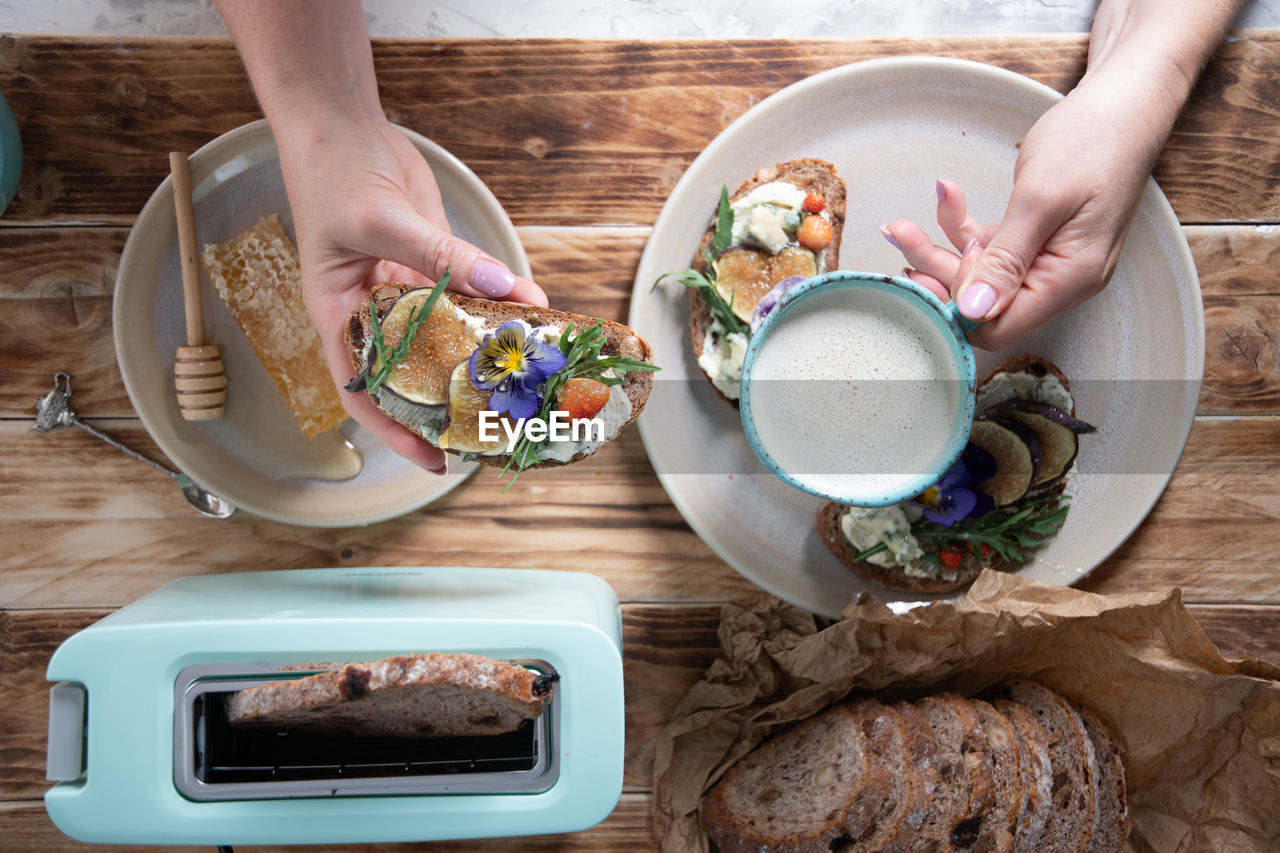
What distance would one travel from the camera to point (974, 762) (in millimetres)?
2035

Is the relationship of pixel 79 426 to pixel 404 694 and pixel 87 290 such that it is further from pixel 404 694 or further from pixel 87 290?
pixel 404 694

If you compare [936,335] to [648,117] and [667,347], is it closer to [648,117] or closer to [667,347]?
[667,347]

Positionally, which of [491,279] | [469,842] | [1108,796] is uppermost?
[491,279]

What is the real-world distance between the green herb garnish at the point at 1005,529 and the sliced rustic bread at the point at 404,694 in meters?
1.05

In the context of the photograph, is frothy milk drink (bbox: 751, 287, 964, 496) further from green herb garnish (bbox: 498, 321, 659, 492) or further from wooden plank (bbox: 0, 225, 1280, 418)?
wooden plank (bbox: 0, 225, 1280, 418)

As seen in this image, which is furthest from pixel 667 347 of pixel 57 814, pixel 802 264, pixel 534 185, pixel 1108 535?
pixel 57 814

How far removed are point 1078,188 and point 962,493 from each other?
81cm

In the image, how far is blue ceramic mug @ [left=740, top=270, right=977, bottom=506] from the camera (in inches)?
73.3

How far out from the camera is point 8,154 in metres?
2.13

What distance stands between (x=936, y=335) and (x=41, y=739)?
8.94ft

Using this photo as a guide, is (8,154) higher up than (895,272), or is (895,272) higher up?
(8,154)

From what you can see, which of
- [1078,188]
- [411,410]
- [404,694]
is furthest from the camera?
[1078,188]

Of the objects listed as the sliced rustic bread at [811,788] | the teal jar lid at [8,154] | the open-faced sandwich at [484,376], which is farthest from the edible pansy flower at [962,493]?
the teal jar lid at [8,154]

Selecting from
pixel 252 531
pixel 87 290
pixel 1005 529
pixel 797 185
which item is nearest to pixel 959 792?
pixel 1005 529
